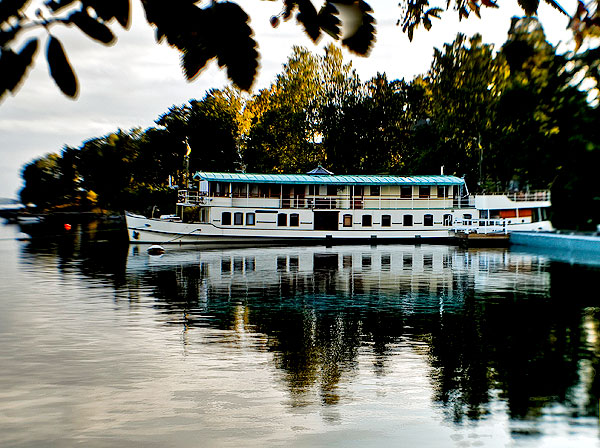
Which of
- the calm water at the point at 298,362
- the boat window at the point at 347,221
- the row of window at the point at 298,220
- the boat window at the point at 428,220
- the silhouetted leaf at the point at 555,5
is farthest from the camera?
the boat window at the point at 428,220

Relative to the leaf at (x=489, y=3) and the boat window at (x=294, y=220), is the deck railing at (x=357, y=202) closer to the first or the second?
the boat window at (x=294, y=220)

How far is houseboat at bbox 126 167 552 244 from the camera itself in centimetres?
5259

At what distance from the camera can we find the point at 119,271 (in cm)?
3123

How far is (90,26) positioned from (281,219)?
5246 centimetres

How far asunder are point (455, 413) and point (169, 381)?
5.25 metres

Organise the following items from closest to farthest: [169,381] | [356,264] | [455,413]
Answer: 1. [455,413]
2. [169,381]
3. [356,264]

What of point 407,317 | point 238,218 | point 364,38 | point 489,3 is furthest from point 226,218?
point 364,38

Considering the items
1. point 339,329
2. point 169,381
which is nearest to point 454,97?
point 339,329

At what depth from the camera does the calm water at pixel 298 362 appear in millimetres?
9094

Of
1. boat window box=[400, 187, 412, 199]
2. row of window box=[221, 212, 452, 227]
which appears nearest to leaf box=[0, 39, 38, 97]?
row of window box=[221, 212, 452, 227]

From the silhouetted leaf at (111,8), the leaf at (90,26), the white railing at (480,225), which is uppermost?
the white railing at (480,225)

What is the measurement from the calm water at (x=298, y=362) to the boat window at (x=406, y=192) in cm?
2869

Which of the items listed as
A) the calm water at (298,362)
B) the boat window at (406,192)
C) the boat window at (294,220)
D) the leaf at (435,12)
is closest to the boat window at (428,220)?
the boat window at (406,192)

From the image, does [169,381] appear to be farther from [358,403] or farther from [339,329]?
[339,329]
